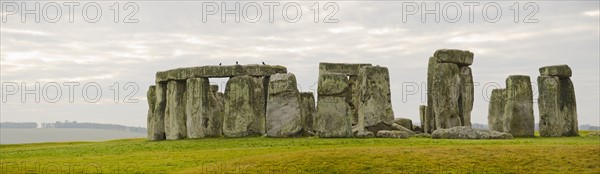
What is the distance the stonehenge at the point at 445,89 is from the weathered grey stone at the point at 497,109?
2277 millimetres

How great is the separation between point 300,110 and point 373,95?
3.30m

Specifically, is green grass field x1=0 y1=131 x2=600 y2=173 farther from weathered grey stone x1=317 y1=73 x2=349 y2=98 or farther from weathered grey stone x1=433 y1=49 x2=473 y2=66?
weathered grey stone x1=433 y1=49 x2=473 y2=66

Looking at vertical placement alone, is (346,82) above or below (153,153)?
above

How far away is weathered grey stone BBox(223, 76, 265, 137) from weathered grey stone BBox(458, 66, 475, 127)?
9.54 meters

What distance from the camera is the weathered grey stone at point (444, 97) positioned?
37281mm

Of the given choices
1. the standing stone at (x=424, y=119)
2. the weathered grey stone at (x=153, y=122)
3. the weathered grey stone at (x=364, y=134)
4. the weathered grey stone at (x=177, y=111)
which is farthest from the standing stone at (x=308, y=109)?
the weathered grey stone at (x=153, y=122)

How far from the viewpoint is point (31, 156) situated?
103 feet

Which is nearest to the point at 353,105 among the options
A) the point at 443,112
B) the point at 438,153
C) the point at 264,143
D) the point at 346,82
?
the point at 443,112

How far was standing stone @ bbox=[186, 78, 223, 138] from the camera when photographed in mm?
38906

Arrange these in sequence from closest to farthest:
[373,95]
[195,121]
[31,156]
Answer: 1. [31,156]
2. [373,95]
3. [195,121]

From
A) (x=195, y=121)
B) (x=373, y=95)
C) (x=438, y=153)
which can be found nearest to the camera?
(x=438, y=153)

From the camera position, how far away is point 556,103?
36812 mm

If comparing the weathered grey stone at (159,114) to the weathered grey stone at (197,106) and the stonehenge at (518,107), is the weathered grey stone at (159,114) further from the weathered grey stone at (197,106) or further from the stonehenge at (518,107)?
the stonehenge at (518,107)

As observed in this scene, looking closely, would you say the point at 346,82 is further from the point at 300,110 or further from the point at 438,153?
the point at 438,153
